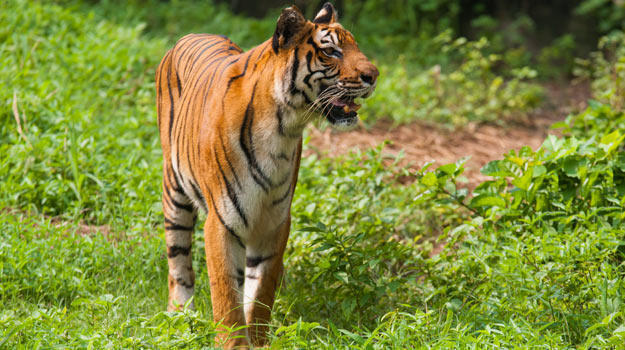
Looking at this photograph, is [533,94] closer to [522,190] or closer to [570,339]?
[522,190]

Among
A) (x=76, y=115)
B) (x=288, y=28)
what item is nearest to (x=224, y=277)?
(x=288, y=28)

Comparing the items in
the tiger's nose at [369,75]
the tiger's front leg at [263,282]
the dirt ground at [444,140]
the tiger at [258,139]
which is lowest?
the dirt ground at [444,140]

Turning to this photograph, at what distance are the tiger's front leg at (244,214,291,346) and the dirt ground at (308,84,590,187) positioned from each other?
7.16 ft

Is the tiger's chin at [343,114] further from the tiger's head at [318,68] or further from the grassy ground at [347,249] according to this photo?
the grassy ground at [347,249]

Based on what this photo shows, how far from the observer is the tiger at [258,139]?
310 cm

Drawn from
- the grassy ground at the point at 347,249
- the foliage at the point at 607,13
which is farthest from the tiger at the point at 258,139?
the foliage at the point at 607,13

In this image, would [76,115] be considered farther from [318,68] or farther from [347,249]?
[318,68]

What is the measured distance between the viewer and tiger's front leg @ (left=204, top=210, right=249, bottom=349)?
326 cm

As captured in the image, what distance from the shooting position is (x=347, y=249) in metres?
3.65

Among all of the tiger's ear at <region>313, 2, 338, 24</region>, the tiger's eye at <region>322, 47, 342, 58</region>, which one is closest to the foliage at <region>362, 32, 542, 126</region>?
the tiger's ear at <region>313, 2, 338, 24</region>

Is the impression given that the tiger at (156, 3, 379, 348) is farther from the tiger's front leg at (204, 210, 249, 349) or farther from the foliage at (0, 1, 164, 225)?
the foliage at (0, 1, 164, 225)

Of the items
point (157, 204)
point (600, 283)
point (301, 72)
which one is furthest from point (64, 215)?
point (600, 283)

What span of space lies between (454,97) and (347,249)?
4237 mm

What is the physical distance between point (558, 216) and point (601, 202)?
10.1 inches
